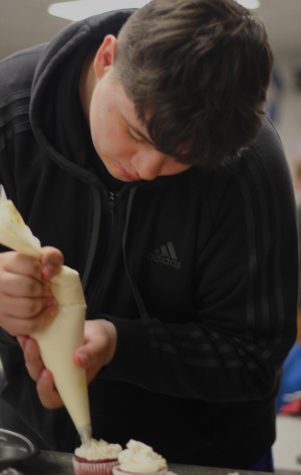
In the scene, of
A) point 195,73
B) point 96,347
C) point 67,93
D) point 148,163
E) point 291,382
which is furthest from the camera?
→ point 291,382

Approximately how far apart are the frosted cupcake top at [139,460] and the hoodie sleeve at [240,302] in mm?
171

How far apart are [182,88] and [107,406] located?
0.67 meters

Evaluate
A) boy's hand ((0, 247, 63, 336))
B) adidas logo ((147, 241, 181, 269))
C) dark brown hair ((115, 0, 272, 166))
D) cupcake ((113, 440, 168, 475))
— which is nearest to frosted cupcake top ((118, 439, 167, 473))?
cupcake ((113, 440, 168, 475))

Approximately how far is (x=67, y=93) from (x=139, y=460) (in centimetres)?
64

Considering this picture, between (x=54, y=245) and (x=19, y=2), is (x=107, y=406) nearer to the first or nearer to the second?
(x=54, y=245)

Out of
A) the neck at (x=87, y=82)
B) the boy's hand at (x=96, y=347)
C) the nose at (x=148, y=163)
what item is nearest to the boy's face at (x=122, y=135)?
the nose at (x=148, y=163)

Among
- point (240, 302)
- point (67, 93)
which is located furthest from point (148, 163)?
point (240, 302)

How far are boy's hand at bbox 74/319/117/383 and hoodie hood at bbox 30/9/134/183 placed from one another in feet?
0.87

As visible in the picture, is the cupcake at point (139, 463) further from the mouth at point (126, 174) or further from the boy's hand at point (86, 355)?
the mouth at point (126, 174)

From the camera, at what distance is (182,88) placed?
113 cm

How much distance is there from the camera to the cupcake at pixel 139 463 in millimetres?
1240

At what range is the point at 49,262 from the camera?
1.25m

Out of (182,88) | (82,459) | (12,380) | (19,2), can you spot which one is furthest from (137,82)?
(19,2)

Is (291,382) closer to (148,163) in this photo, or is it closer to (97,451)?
(97,451)
